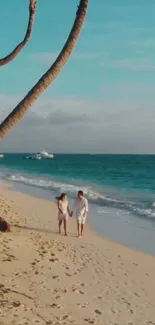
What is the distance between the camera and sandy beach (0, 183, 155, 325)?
26.7ft

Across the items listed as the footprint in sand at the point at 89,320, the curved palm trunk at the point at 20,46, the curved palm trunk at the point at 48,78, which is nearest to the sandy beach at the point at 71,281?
the footprint in sand at the point at 89,320

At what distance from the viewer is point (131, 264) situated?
40.5ft

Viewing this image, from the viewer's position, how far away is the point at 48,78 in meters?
5.05

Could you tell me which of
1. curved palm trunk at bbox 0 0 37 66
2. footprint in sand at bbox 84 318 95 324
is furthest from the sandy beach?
curved palm trunk at bbox 0 0 37 66

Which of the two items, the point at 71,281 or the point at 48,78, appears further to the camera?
the point at 71,281

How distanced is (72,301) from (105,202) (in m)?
19.3

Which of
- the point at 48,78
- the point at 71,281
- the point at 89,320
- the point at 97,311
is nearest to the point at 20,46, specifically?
the point at 48,78

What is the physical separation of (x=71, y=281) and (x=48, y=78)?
618cm

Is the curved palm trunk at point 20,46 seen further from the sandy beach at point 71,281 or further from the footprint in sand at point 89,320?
the footprint in sand at point 89,320

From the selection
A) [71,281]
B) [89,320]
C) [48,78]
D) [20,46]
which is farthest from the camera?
[71,281]

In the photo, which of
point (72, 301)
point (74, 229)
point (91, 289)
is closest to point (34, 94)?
point (72, 301)

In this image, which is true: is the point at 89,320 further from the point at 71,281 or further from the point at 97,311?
the point at 71,281

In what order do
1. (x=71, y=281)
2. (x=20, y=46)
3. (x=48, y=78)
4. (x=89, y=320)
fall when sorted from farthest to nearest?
(x=71, y=281), (x=89, y=320), (x=20, y=46), (x=48, y=78)

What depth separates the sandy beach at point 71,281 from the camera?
815 centimetres
